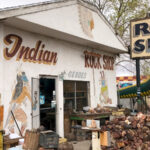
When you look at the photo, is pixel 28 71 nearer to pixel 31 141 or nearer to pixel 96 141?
pixel 31 141

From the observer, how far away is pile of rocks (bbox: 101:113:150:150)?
780cm

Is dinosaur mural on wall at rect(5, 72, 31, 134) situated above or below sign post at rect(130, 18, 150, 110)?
below

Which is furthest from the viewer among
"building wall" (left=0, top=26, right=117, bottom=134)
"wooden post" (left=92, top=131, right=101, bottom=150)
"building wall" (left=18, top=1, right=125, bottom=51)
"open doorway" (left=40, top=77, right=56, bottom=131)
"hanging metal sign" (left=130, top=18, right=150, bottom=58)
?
"hanging metal sign" (left=130, top=18, right=150, bottom=58)

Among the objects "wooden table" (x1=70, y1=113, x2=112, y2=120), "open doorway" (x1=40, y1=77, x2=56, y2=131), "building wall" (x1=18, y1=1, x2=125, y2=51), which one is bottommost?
"wooden table" (x1=70, y1=113, x2=112, y2=120)

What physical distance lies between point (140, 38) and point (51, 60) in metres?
7.02

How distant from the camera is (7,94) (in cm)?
768

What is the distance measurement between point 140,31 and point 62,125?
786 centimetres

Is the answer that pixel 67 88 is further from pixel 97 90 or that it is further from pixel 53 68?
pixel 97 90

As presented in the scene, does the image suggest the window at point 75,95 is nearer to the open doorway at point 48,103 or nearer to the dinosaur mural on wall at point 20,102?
the open doorway at point 48,103

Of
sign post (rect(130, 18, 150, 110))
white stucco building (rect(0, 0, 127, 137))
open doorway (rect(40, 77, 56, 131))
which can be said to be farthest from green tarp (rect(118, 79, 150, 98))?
open doorway (rect(40, 77, 56, 131))

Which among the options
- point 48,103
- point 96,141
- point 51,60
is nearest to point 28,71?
point 51,60

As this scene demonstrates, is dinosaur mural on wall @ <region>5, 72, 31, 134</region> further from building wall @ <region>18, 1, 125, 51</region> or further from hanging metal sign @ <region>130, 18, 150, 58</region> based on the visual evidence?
hanging metal sign @ <region>130, 18, 150, 58</region>

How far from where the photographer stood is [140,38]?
1442 centimetres

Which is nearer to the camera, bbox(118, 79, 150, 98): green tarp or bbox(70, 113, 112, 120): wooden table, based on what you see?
bbox(70, 113, 112, 120): wooden table
